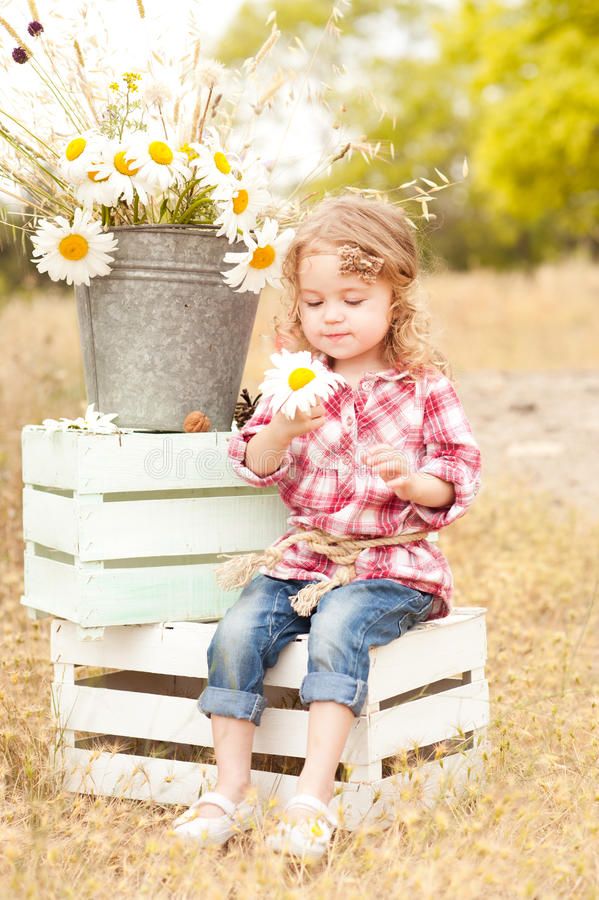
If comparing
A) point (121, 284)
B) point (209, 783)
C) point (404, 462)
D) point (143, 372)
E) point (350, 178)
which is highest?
point (350, 178)

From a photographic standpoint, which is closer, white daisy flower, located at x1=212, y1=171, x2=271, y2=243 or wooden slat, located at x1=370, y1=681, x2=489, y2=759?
wooden slat, located at x1=370, y1=681, x2=489, y2=759

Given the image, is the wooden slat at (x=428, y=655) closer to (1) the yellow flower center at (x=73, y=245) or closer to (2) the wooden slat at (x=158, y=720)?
(2) the wooden slat at (x=158, y=720)

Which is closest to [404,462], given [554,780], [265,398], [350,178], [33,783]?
[265,398]

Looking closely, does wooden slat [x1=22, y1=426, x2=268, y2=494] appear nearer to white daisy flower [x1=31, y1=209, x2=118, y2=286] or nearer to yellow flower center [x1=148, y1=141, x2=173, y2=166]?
white daisy flower [x1=31, y1=209, x2=118, y2=286]

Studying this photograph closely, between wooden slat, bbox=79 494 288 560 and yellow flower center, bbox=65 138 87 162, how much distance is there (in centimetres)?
74

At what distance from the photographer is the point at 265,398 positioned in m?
2.39

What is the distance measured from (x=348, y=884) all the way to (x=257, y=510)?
94 centimetres

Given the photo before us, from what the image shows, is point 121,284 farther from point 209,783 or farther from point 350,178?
point 350,178

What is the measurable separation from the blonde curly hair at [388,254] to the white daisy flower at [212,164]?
207mm

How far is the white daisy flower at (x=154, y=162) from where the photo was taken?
A: 2275 millimetres

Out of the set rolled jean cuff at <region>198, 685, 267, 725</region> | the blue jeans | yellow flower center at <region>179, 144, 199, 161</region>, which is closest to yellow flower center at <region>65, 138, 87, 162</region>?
yellow flower center at <region>179, 144, 199, 161</region>

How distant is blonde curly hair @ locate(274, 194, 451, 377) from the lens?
2.37 m

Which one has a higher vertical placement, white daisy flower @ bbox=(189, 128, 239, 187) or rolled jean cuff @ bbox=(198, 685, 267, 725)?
white daisy flower @ bbox=(189, 128, 239, 187)

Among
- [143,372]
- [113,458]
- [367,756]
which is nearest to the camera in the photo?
[367,756]
